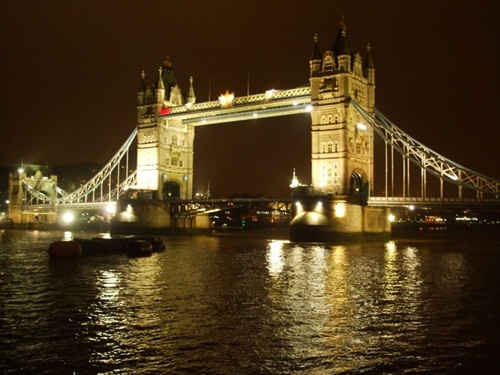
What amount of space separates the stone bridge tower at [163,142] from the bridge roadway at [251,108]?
252 centimetres

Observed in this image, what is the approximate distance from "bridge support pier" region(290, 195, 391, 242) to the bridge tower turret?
1.48 metres

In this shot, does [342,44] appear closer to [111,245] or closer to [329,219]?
[329,219]

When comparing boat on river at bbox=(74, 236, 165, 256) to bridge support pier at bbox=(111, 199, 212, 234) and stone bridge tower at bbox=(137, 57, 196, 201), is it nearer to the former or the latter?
bridge support pier at bbox=(111, 199, 212, 234)

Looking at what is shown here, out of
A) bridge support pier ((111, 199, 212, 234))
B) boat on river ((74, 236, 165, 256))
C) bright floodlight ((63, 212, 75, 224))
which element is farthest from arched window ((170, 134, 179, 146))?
bright floodlight ((63, 212, 75, 224))

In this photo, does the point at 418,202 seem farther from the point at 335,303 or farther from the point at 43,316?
the point at 43,316

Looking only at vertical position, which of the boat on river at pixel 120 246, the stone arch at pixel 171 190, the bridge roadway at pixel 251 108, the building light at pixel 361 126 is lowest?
the boat on river at pixel 120 246

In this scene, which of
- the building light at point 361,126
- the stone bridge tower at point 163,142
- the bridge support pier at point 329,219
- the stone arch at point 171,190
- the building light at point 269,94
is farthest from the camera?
the stone arch at point 171,190

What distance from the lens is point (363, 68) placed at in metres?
47.2

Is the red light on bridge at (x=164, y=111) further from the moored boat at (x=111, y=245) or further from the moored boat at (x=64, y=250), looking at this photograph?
the moored boat at (x=64, y=250)

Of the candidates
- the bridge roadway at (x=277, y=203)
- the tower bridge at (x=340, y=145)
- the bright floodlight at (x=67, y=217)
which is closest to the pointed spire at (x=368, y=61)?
the tower bridge at (x=340, y=145)

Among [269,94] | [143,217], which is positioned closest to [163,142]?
[143,217]

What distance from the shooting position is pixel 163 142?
57.7 meters

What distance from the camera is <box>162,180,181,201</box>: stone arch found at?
59222 millimetres

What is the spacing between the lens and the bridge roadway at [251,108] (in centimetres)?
4603
